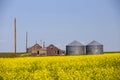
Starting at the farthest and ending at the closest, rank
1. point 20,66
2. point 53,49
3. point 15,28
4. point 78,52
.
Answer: point 53,49 → point 78,52 → point 15,28 → point 20,66

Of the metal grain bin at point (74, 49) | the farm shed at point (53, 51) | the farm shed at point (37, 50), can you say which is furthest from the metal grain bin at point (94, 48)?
the farm shed at point (37, 50)

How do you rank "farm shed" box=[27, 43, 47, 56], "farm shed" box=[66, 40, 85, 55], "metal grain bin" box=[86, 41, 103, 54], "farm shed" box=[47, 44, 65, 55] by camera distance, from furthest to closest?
"farm shed" box=[27, 43, 47, 56]
"farm shed" box=[47, 44, 65, 55]
"farm shed" box=[66, 40, 85, 55]
"metal grain bin" box=[86, 41, 103, 54]

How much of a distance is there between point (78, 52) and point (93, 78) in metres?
43.9

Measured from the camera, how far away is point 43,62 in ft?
67.2

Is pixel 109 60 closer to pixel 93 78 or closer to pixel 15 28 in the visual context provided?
pixel 93 78

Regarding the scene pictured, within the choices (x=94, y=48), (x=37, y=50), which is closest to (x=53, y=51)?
(x=37, y=50)

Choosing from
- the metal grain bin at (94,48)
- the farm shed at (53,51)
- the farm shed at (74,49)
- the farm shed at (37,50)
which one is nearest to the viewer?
the metal grain bin at (94,48)

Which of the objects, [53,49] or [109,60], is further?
[53,49]

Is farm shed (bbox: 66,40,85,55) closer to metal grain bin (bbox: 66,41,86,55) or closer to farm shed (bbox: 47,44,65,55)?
metal grain bin (bbox: 66,41,86,55)

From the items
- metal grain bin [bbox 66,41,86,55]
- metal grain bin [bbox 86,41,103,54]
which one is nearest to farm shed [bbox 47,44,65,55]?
metal grain bin [bbox 66,41,86,55]

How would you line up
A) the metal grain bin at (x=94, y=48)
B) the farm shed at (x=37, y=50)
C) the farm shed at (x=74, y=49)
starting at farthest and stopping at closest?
the farm shed at (x=37, y=50), the farm shed at (x=74, y=49), the metal grain bin at (x=94, y=48)

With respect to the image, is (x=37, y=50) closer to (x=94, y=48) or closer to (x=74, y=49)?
(x=74, y=49)

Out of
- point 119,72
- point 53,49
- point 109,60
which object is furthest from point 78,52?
point 119,72

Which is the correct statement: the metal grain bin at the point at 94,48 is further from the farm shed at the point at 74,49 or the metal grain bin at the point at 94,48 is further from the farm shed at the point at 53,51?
the farm shed at the point at 53,51
